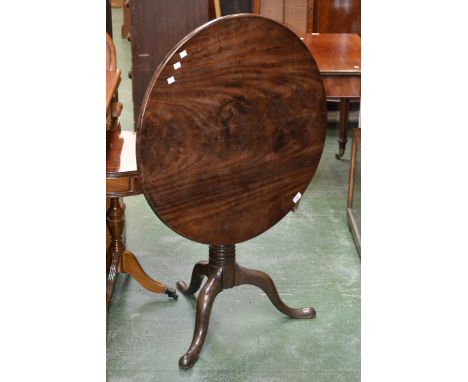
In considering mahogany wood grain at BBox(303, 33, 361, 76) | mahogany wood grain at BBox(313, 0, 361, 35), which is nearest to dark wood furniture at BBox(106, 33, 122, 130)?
mahogany wood grain at BBox(303, 33, 361, 76)

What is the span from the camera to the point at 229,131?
2.59 m

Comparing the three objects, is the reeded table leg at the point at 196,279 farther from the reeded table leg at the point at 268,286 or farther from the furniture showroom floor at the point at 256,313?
the reeded table leg at the point at 268,286

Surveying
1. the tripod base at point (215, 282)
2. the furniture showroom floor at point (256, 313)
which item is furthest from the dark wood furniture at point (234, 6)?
the tripod base at point (215, 282)

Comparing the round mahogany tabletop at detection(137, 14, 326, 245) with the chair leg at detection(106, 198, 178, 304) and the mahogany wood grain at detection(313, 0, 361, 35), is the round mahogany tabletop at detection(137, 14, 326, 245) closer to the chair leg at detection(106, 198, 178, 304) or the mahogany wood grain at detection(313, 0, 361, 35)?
the chair leg at detection(106, 198, 178, 304)

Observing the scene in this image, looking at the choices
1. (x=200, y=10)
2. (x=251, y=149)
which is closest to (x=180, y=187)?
(x=251, y=149)

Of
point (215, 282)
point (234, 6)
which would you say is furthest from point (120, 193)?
point (234, 6)

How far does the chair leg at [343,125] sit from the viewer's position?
4961mm

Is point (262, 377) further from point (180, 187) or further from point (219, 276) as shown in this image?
point (180, 187)

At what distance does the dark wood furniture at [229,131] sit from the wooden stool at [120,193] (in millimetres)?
272

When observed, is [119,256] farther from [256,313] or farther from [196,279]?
A: [256,313]

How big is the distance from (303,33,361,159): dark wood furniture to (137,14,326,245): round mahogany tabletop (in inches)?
49.2

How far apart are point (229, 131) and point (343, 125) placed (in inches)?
97.9
